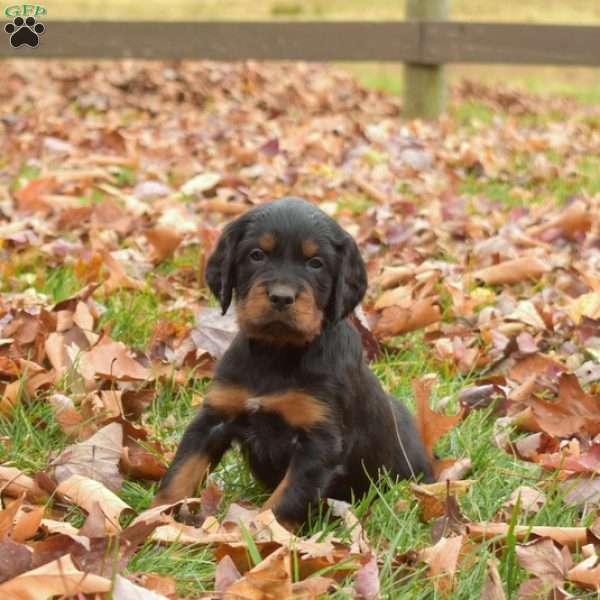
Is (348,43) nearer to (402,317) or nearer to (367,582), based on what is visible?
(402,317)

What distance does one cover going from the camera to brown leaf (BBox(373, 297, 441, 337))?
4387mm

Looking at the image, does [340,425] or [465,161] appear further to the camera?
[465,161]

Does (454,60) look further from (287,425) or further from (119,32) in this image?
(287,425)

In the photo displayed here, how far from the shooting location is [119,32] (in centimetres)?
948

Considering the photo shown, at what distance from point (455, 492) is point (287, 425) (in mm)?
516

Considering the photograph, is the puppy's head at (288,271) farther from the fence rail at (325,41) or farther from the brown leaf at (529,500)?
the fence rail at (325,41)

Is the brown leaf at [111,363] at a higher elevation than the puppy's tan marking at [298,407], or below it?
below

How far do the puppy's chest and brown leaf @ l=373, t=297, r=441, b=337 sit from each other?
1333mm

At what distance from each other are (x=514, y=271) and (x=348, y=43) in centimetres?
509

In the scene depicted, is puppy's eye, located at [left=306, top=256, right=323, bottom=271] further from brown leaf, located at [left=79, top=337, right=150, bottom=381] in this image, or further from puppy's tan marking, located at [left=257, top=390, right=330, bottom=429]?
brown leaf, located at [left=79, top=337, right=150, bottom=381]

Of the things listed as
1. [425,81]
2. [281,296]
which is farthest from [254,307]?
[425,81]

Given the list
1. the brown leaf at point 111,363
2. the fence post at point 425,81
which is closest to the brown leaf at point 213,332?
the brown leaf at point 111,363

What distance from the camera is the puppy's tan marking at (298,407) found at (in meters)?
3.06

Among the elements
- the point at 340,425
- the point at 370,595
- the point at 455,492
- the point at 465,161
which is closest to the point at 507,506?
the point at 455,492
